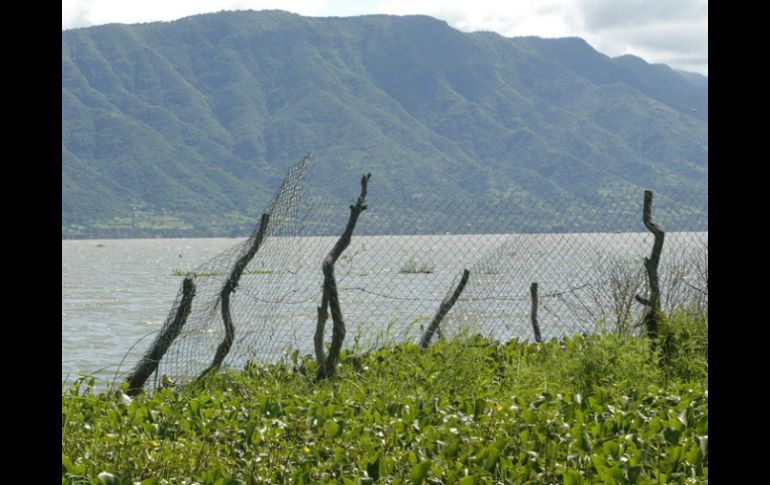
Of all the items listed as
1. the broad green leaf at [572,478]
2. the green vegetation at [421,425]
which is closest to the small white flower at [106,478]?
the green vegetation at [421,425]

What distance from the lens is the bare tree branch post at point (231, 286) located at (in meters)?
7.07

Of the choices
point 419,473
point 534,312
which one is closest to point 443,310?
point 534,312

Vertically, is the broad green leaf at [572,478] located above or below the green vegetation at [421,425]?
above

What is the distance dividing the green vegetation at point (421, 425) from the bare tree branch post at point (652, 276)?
0.95 metres

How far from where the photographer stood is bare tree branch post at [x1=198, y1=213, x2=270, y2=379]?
7.07 metres

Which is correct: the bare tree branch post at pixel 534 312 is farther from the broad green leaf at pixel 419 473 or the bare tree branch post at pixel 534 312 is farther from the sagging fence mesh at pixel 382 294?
the broad green leaf at pixel 419 473

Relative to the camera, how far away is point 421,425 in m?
5.08

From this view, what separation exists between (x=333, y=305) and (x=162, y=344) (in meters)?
1.43

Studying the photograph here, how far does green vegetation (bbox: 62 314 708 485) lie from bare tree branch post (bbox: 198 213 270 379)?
21cm

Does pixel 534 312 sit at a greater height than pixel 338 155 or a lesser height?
lesser

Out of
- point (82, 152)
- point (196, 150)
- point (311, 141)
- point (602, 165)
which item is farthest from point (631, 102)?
point (82, 152)

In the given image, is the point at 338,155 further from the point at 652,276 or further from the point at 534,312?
the point at 652,276

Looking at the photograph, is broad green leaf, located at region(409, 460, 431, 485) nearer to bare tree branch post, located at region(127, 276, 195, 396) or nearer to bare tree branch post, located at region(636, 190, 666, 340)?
Answer: bare tree branch post, located at region(127, 276, 195, 396)
